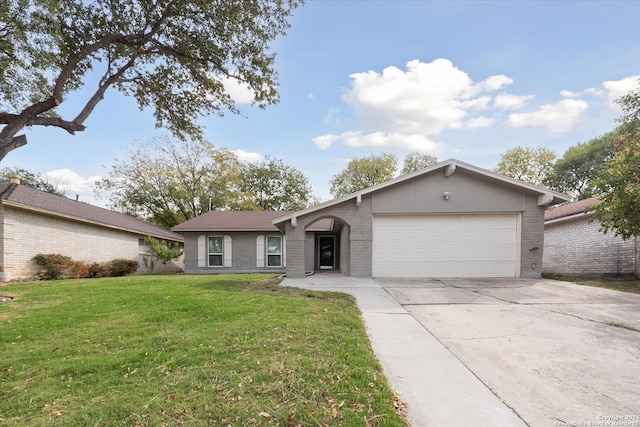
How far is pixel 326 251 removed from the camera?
1686cm

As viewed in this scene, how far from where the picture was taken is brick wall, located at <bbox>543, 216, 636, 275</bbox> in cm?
1165

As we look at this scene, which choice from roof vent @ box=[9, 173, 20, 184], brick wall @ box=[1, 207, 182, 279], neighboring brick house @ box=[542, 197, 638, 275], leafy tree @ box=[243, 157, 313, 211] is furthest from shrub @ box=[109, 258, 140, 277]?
neighboring brick house @ box=[542, 197, 638, 275]

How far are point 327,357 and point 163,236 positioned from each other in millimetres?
20817

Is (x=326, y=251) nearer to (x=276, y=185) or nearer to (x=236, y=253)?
(x=236, y=253)

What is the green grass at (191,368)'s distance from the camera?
2.28 meters

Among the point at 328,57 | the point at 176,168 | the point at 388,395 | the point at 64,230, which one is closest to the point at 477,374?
the point at 388,395

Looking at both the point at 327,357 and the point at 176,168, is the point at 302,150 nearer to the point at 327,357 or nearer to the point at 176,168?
the point at 176,168

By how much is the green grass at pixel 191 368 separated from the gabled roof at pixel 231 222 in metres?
10.6

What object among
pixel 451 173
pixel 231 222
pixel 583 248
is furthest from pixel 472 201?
pixel 231 222

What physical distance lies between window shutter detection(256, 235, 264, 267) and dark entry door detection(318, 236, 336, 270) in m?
3.35

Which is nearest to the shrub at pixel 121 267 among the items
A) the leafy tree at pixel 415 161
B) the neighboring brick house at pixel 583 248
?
the neighboring brick house at pixel 583 248

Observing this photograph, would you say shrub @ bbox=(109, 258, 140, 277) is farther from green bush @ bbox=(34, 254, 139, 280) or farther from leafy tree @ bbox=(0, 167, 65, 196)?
leafy tree @ bbox=(0, 167, 65, 196)

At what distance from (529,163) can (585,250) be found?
68.8ft

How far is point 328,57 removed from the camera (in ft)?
35.2
